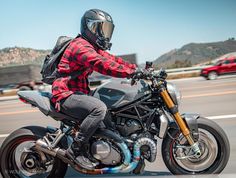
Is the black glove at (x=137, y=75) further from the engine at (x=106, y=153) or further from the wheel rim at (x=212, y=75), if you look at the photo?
the wheel rim at (x=212, y=75)

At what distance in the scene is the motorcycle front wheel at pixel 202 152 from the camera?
335 cm

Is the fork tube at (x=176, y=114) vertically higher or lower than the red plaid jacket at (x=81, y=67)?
lower

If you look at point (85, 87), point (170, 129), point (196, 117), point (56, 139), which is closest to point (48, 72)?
point (85, 87)

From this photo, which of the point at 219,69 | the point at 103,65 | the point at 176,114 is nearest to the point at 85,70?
the point at 103,65

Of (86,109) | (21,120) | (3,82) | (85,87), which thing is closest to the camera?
(86,109)

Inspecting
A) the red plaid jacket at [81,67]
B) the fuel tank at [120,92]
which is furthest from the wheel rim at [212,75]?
the red plaid jacket at [81,67]

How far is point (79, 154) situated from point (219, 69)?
17.6 meters

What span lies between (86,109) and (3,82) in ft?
65.4

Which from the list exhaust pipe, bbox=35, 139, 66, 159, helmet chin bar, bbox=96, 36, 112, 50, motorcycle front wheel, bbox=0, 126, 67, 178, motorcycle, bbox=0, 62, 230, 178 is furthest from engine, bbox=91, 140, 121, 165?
helmet chin bar, bbox=96, 36, 112, 50

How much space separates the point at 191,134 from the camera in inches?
130

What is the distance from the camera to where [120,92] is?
10.7 feet

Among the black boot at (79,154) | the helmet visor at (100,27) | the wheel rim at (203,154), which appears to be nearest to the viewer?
the helmet visor at (100,27)

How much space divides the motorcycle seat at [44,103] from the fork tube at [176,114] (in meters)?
0.96

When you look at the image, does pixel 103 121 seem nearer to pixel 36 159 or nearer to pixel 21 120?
pixel 36 159
